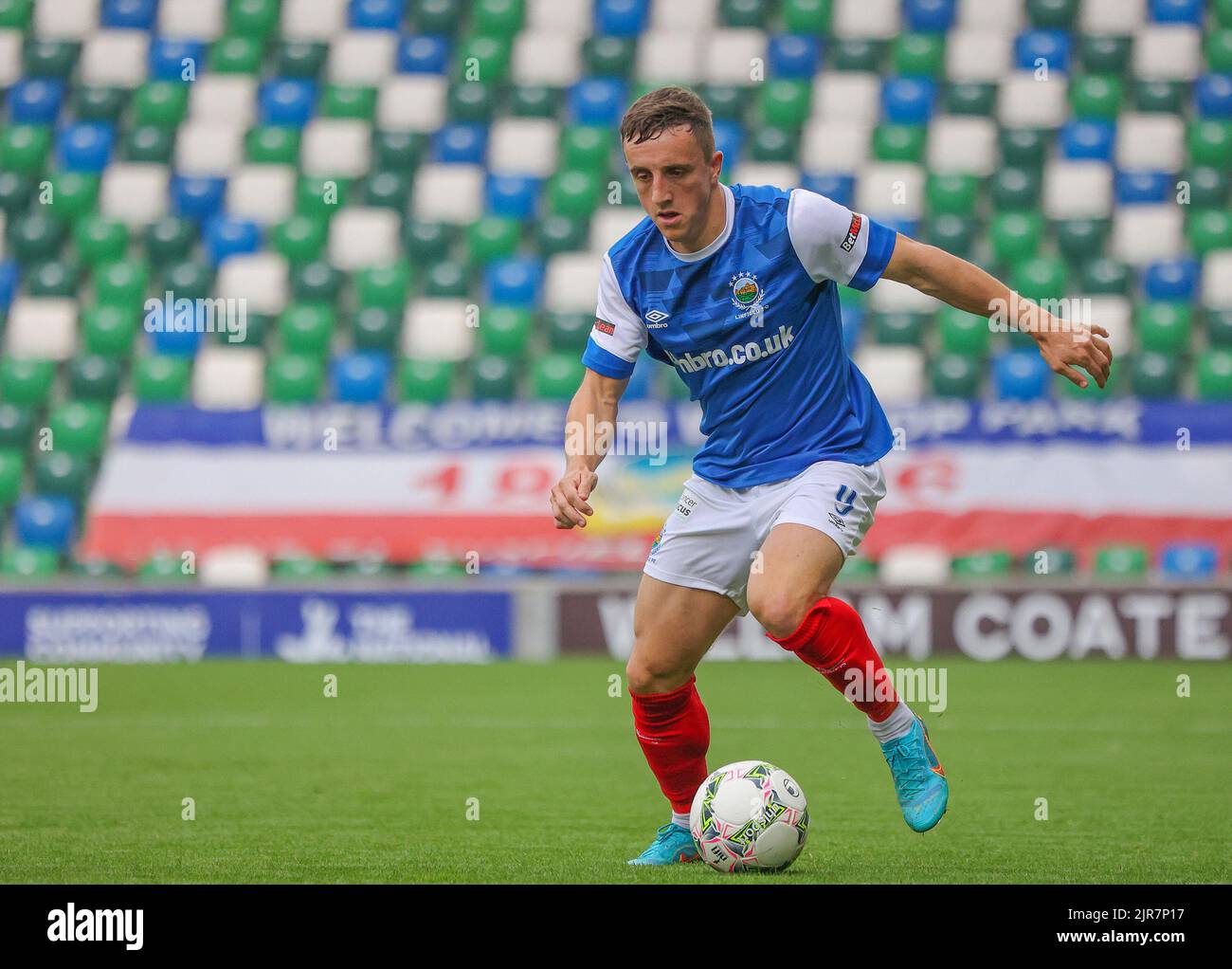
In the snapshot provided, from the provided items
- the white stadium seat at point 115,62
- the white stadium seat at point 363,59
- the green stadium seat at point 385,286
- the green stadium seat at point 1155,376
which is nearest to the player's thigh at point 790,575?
the green stadium seat at point 1155,376

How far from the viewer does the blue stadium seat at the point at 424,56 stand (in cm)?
1798

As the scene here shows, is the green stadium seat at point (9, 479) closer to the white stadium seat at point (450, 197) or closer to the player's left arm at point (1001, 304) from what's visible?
the white stadium seat at point (450, 197)

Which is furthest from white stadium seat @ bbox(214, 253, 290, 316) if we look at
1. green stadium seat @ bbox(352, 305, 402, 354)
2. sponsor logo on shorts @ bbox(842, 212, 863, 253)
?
sponsor logo on shorts @ bbox(842, 212, 863, 253)

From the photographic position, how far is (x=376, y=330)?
1595cm

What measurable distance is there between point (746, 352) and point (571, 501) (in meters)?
0.76

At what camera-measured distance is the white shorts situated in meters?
5.13

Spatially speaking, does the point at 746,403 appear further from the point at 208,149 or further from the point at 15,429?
the point at 208,149

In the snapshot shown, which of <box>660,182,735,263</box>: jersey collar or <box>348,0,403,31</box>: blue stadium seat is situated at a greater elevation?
<box>348,0,403,31</box>: blue stadium seat

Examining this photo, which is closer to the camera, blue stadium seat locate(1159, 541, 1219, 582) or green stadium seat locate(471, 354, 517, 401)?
blue stadium seat locate(1159, 541, 1219, 582)

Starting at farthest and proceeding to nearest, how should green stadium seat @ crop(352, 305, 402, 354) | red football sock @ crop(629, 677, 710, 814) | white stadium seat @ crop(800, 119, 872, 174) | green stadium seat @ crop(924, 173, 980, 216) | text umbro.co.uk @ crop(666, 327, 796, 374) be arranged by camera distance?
white stadium seat @ crop(800, 119, 872, 174) < green stadium seat @ crop(924, 173, 980, 216) < green stadium seat @ crop(352, 305, 402, 354) < red football sock @ crop(629, 677, 710, 814) < text umbro.co.uk @ crop(666, 327, 796, 374)

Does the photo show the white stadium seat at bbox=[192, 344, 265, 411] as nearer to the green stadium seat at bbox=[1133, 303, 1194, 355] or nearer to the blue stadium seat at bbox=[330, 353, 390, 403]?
the blue stadium seat at bbox=[330, 353, 390, 403]

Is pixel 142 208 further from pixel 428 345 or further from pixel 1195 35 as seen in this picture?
pixel 1195 35

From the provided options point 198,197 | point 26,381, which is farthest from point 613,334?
point 198,197

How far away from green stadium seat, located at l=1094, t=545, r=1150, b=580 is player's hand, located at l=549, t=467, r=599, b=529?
9287 millimetres
